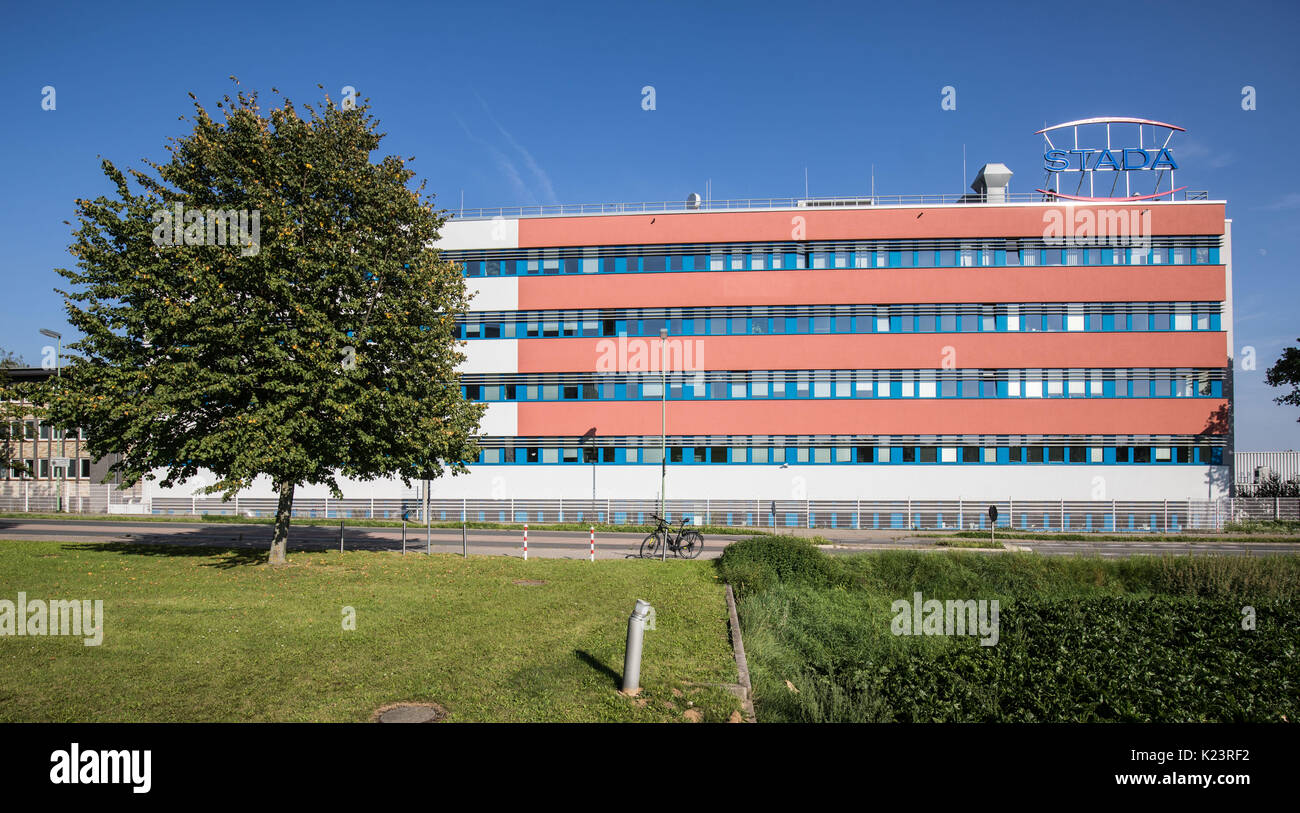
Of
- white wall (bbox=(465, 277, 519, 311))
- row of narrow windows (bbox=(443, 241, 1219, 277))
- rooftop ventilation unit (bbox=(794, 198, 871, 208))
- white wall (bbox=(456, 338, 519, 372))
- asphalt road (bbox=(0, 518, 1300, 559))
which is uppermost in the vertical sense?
rooftop ventilation unit (bbox=(794, 198, 871, 208))

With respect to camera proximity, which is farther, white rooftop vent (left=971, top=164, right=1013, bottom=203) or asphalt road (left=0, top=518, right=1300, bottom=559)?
white rooftop vent (left=971, top=164, right=1013, bottom=203)

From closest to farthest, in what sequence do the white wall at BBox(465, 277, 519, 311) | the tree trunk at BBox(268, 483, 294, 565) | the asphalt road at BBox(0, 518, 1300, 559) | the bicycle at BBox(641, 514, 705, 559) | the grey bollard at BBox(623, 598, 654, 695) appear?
the grey bollard at BBox(623, 598, 654, 695)
the tree trunk at BBox(268, 483, 294, 565)
the bicycle at BBox(641, 514, 705, 559)
the asphalt road at BBox(0, 518, 1300, 559)
the white wall at BBox(465, 277, 519, 311)

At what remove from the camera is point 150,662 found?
25.8ft

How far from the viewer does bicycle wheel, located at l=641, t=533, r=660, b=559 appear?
20.8 m

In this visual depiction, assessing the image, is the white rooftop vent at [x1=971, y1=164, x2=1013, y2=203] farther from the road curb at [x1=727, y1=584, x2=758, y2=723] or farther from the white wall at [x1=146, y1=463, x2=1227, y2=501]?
the road curb at [x1=727, y1=584, x2=758, y2=723]

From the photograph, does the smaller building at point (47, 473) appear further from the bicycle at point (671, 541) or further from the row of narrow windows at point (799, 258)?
the bicycle at point (671, 541)

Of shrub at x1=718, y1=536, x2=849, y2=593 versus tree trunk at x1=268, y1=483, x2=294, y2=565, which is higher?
tree trunk at x1=268, y1=483, x2=294, y2=565

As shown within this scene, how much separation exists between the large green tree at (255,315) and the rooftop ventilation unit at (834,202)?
25.9 metres

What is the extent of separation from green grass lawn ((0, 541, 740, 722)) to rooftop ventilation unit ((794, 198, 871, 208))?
27274 millimetres

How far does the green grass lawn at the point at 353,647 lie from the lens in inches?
264

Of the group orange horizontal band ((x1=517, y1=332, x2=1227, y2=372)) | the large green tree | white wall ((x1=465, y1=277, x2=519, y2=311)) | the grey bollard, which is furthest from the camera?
white wall ((x1=465, y1=277, x2=519, y2=311))

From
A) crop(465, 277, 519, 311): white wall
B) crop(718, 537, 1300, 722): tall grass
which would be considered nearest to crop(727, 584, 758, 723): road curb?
crop(718, 537, 1300, 722): tall grass

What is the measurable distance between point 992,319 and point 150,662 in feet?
119
